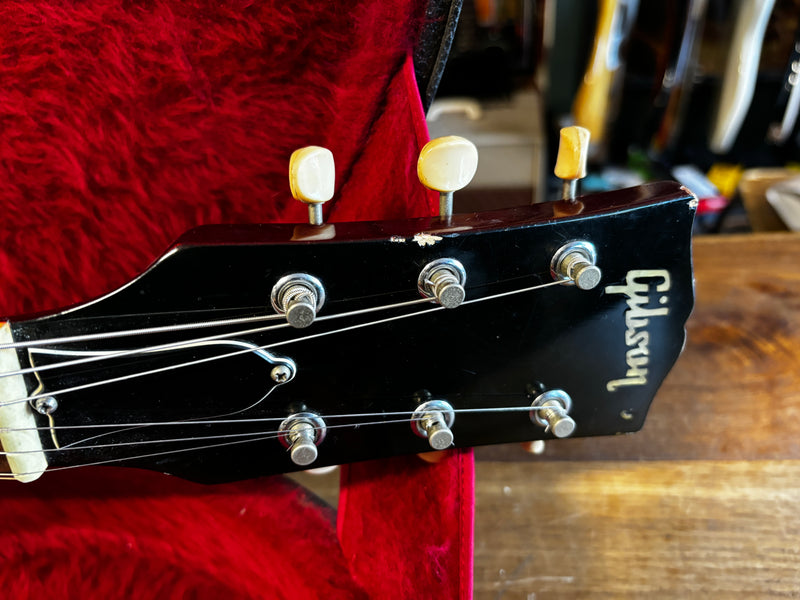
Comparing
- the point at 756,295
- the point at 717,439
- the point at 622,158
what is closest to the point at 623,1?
the point at 622,158

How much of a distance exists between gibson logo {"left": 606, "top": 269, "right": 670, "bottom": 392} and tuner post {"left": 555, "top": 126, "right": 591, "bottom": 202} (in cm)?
7

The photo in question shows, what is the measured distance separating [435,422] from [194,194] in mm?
247

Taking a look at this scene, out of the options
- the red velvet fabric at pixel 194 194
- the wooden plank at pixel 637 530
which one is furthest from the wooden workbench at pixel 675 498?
the red velvet fabric at pixel 194 194

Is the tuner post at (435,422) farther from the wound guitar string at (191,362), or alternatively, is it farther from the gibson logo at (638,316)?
the gibson logo at (638,316)

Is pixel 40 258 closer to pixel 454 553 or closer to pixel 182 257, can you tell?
pixel 182 257

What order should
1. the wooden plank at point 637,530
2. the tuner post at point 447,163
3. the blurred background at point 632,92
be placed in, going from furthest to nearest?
the blurred background at point 632,92 < the wooden plank at point 637,530 < the tuner post at point 447,163

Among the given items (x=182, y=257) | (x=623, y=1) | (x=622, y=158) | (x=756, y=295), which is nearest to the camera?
(x=182, y=257)

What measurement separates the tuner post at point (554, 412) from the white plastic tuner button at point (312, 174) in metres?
0.20

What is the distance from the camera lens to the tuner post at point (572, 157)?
1.21ft

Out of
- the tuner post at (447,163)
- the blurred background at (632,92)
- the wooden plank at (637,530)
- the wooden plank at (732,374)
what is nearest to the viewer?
the tuner post at (447,163)

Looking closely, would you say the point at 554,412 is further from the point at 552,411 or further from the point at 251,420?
the point at 251,420

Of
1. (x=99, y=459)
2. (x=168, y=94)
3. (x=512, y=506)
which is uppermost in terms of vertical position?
(x=168, y=94)

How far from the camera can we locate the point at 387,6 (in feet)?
1.28

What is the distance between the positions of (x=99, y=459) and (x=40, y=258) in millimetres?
173
